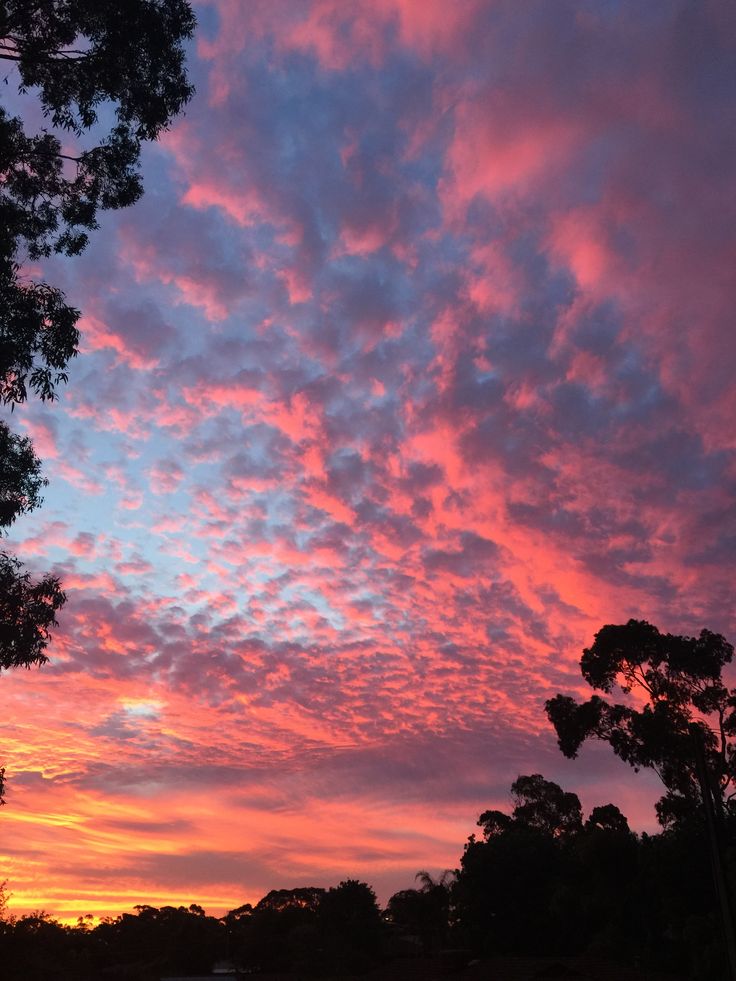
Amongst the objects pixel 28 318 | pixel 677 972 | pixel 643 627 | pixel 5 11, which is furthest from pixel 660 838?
pixel 5 11

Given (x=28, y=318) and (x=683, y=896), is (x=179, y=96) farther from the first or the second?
(x=683, y=896)

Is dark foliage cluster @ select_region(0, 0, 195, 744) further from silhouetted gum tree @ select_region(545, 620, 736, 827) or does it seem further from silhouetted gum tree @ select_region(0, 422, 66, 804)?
silhouetted gum tree @ select_region(545, 620, 736, 827)

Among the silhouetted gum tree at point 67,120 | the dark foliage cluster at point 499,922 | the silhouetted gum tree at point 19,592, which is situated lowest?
the dark foliage cluster at point 499,922

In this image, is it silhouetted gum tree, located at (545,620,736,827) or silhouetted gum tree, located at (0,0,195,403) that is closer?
silhouetted gum tree, located at (0,0,195,403)

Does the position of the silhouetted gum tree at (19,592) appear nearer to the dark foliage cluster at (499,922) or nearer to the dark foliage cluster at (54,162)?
the dark foliage cluster at (54,162)

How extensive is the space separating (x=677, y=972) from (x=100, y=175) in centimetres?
4495

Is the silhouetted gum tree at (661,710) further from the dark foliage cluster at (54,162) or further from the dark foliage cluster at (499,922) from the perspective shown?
the dark foliage cluster at (54,162)

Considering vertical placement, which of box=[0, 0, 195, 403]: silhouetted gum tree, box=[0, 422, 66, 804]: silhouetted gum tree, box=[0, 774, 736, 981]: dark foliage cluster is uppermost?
box=[0, 0, 195, 403]: silhouetted gum tree

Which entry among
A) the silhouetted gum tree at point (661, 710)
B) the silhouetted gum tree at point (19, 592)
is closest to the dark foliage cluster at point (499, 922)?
the silhouetted gum tree at point (661, 710)

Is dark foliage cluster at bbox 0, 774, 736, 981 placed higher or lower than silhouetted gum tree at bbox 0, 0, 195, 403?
lower

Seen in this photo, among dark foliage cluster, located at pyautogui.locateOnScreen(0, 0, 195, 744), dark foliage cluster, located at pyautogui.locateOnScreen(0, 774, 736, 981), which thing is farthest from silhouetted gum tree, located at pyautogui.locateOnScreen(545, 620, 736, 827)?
dark foliage cluster, located at pyautogui.locateOnScreen(0, 0, 195, 744)

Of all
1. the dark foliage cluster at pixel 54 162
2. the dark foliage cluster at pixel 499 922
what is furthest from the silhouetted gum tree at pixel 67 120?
the dark foliage cluster at pixel 499 922

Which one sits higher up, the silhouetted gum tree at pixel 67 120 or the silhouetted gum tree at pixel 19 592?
the silhouetted gum tree at pixel 67 120

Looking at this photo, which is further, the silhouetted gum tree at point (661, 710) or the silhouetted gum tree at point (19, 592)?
the silhouetted gum tree at point (661, 710)
